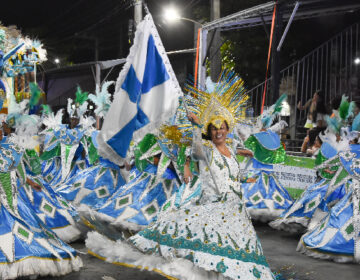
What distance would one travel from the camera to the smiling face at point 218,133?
4801 millimetres


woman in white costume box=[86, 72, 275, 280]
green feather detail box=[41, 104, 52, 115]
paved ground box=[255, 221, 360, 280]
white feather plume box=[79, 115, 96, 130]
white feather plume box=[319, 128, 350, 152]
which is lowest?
paved ground box=[255, 221, 360, 280]

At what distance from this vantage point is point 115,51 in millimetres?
37438

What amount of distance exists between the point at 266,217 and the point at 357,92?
14.5ft

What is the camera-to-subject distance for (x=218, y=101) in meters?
4.86

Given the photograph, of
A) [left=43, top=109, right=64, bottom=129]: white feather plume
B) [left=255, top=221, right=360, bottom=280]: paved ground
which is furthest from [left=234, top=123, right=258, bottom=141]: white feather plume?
[left=43, top=109, right=64, bottom=129]: white feather plume

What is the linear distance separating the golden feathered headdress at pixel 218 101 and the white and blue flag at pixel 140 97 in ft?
0.64

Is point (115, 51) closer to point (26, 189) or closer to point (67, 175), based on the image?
point (67, 175)

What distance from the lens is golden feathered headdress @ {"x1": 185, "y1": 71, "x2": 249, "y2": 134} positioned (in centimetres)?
482

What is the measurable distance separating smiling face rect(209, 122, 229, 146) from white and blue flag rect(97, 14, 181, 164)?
1.28ft

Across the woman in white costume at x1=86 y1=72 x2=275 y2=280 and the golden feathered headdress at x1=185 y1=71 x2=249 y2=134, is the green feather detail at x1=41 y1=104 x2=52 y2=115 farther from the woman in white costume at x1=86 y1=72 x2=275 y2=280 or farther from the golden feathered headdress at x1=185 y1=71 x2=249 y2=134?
the golden feathered headdress at x1=185 y1=71 x2=249 y2=134

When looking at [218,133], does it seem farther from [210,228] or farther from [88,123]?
[88,123]

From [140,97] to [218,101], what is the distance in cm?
71

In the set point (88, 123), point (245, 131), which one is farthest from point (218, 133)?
point (88, 123)

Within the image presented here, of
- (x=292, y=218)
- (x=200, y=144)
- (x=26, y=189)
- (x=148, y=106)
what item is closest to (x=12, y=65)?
(x=26, y=189)
